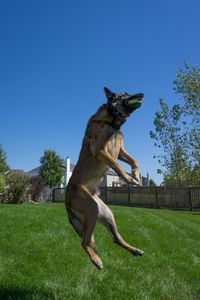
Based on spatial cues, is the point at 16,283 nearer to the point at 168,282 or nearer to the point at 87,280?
the point at 87,280

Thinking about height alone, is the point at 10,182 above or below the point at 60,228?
above

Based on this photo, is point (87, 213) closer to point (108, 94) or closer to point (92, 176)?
point (92, 176)

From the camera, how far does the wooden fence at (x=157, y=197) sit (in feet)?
81.1

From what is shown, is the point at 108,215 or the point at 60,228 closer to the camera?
the point at 108,215

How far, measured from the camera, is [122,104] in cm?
357

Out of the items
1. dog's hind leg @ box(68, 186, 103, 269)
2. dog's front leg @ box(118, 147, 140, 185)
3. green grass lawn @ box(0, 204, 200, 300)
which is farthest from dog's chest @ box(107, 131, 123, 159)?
green grass lawn @ box(0, 204, 200, 300)

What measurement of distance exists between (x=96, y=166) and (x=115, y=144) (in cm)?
33

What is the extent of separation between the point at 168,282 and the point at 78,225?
7.14 ft

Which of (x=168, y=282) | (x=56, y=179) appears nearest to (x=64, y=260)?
(x=168, y=282)

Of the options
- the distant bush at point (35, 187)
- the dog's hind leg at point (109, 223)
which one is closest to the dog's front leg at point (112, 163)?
the dog's hind leg at point (109, 223)

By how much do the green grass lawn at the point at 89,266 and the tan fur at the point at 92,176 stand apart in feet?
3.75

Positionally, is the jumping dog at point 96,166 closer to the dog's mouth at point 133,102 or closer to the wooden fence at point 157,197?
the dog's mouth at point 133,102

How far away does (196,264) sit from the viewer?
6484mm

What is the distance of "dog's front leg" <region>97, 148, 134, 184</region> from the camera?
3492mm
